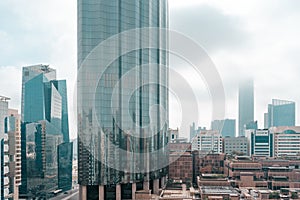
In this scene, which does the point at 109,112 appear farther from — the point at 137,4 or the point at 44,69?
the point at 44,69

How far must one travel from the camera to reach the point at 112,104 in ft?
18.7

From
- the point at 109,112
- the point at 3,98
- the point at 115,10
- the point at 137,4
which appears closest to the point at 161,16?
the point at 137,4

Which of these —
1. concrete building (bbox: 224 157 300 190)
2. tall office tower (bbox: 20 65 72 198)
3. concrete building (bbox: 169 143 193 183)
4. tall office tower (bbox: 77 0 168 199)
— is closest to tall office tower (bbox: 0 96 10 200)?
tall office tower (bbox: 20 65 72 198)

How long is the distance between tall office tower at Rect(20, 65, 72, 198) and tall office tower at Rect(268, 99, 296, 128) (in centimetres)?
1260


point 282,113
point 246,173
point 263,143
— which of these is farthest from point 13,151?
point 282,113

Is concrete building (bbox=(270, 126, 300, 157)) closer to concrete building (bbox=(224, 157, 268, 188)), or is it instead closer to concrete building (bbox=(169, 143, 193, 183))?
concrete building (bbox=(224, 157, 268, 188))

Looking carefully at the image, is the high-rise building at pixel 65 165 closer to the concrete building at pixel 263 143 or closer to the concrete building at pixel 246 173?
the concrete building at pixel 246 173

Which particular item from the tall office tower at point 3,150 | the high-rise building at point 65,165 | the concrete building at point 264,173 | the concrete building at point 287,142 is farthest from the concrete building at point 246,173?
the high-rise building at point 65,165

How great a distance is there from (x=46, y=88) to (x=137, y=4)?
20.4 ft

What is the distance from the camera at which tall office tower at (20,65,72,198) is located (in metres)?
8.74

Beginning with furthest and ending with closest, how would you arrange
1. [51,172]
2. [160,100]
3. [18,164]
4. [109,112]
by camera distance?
[51,172], [18,164], [160,100], [109,112]

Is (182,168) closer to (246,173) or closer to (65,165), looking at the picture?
(246,173)

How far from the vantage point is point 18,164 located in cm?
767

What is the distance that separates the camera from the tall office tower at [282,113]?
18500mm
